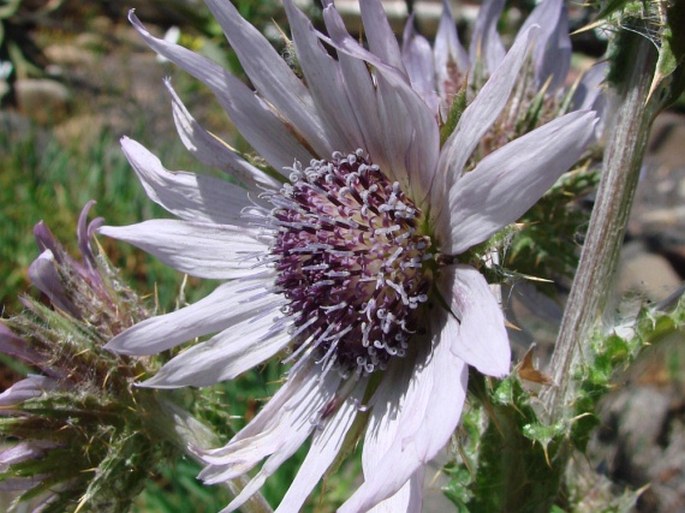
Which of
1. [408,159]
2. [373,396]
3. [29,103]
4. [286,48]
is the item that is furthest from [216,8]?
[29,103]

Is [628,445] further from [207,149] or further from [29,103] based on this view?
[29,103]

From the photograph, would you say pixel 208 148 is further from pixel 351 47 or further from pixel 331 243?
pixel 351 47

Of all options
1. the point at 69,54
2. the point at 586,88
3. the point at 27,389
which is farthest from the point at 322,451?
the point at 69,54

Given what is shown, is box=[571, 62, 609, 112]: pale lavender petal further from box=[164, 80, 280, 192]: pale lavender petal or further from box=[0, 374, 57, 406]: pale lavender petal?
A: box=[0, 374, 57, 406]: pale lavender petal

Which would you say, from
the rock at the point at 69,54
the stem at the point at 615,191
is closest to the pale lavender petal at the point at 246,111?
the stem at the point at 615,191

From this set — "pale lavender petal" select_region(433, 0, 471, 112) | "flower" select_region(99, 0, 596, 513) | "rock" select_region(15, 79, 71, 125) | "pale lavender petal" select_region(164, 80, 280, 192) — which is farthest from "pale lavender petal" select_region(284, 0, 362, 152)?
"rock" select_region(15, 79, 71, 125)

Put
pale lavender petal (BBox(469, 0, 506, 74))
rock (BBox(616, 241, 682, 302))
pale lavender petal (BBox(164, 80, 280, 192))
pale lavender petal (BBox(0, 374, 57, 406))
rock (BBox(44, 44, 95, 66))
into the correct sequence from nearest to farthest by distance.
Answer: pale lavender petal (BBox(0, 374, 57, 406)), pale lavender petal (BBox(164, 80, 280, 192)), pale lavender petal (BBox(469, 0, 506, 74)), rock (BBox(616, 241, 682, 302)), rock (BBox(44, 44, 95, 66))

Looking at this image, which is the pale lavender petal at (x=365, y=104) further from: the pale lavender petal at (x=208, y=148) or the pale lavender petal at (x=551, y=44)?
the pale lavender petal at (x=551, y=44)

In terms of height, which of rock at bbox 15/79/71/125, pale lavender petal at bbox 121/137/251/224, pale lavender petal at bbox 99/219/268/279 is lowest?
rock at bbox 15/79/71/125
